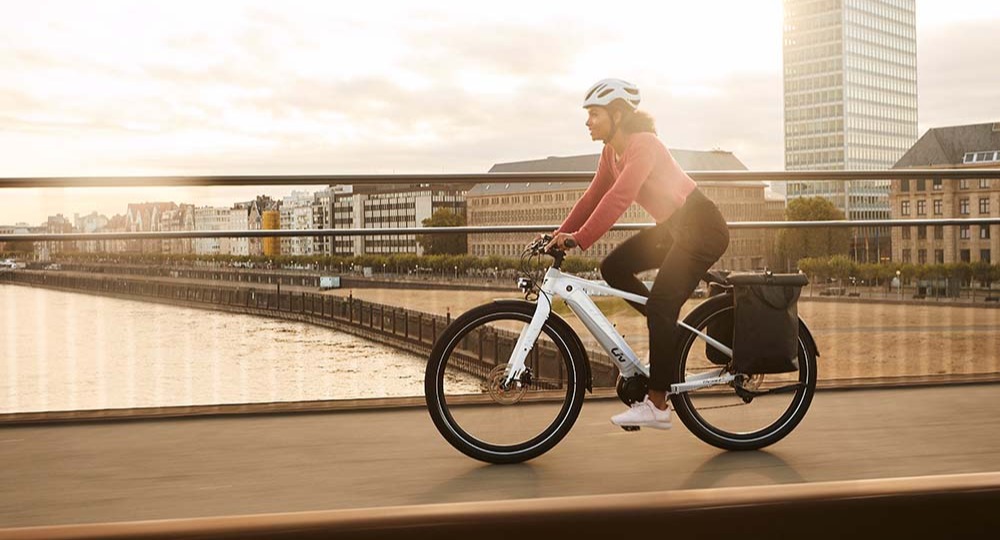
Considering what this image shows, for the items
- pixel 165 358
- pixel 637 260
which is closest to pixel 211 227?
pixel 165 358

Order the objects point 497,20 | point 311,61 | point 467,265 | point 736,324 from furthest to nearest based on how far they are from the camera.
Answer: point 311,61, point 497,20, point 467,265, point 736,324

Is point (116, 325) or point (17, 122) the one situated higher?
point (17, 122)

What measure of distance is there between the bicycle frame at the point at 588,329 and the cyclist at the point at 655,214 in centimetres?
9

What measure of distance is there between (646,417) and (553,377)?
0.43 metres

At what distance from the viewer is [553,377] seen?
4.43 metres

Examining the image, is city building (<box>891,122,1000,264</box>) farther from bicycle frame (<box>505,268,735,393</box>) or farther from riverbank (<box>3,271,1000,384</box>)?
bicycle frame (<box>505,268,735,393</box>)

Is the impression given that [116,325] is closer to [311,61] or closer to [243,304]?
[243,304]

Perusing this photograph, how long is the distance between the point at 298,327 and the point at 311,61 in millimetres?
174780

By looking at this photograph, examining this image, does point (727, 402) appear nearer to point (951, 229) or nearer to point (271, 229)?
point (271, 229)

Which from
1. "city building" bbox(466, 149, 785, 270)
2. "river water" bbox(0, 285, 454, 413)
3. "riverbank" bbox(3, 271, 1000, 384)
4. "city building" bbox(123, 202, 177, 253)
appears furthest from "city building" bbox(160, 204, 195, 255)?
"city building" bbox(466, 149, 785, 270)

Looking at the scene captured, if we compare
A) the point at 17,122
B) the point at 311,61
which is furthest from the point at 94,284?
the point at 311,61

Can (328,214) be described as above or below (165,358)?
above

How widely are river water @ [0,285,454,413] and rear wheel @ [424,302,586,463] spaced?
1.12m

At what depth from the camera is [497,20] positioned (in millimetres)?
116688
